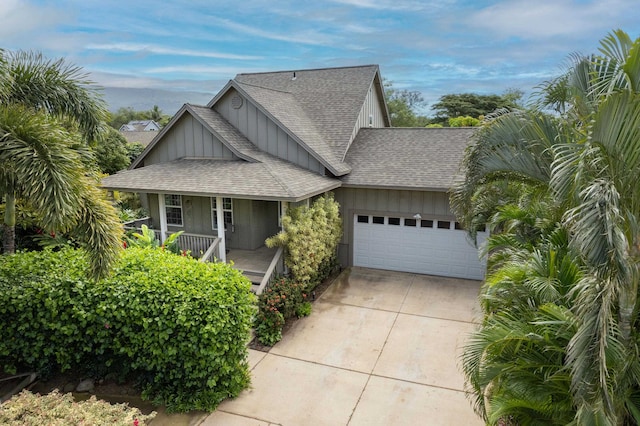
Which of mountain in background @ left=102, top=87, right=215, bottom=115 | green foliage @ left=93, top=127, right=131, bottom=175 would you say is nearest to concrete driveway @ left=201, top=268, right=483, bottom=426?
mountain in background @ left=102, top=87, right=215, bottom=115

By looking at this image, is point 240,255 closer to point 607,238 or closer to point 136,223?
point 136,223

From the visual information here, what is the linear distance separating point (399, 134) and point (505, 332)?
41.6 feet

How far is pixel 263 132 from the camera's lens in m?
14.0

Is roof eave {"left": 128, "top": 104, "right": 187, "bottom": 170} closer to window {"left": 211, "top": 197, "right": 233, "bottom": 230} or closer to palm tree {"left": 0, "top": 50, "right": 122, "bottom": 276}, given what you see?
window {"left": 211, "top": 197, "right": 233, "bottom": 230}

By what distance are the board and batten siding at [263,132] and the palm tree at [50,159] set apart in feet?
19.8

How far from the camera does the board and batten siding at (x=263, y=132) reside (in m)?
13.5

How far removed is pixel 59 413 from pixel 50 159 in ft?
11.3

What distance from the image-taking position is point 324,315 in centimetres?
1070

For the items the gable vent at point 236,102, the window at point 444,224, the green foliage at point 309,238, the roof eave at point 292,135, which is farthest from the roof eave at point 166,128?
the window at point 444,224

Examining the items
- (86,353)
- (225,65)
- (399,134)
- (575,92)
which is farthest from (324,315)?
(225,65)

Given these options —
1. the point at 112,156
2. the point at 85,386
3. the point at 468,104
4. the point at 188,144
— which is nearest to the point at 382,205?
the point at 188,144

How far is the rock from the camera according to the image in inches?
298

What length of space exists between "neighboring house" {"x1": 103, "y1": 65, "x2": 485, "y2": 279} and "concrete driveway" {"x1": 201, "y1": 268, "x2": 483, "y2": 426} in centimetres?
190

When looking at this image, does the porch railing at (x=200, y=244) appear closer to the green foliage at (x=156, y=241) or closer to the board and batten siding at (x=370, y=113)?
the green foliage at (x=156, y=241)
